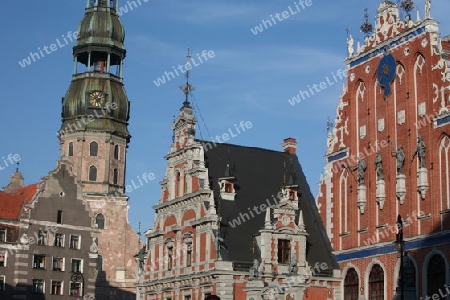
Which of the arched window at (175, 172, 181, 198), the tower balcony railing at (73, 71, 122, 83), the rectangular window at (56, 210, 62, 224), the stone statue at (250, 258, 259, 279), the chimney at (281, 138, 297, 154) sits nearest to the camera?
the stone statue at (250, 258, 259, 279)

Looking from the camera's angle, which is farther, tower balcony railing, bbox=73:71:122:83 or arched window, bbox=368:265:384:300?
tower balcony railing, bbox=73:71:122:83

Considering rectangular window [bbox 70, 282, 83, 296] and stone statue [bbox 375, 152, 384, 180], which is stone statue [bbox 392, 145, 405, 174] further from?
rectangular window [bbox 70, 282, 83, 296]

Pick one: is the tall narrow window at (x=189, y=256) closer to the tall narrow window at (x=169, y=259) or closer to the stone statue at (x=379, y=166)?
the tall narrow window at (x=169, y=259)

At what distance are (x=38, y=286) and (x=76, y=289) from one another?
11.2ft

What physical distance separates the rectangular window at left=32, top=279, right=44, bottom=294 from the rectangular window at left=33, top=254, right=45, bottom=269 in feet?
3.43

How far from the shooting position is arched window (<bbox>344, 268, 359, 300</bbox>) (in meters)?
43.5

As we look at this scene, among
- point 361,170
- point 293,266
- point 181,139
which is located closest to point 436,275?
point 361,170

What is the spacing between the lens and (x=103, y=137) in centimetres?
8512

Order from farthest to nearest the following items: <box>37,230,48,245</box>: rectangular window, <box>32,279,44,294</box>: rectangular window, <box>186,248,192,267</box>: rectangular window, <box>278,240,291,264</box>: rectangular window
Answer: <box>37,230,48,245</box>: rectangular window → <box>32,279,44,294</box>: rectangular window → <box>186,248,192,267</box>: rectangular window → <box>278,240,291,264</box>: rectangular window

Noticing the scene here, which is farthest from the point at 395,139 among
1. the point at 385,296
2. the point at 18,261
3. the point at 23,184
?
the point at 23,184

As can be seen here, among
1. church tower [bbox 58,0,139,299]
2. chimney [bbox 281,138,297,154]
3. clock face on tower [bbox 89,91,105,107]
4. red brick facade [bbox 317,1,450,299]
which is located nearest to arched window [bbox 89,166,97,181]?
church tower [bbox 58,0,139,299]

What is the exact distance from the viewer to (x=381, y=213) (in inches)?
1624

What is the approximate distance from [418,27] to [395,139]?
18.4ft

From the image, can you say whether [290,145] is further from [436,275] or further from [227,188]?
[436,275]
